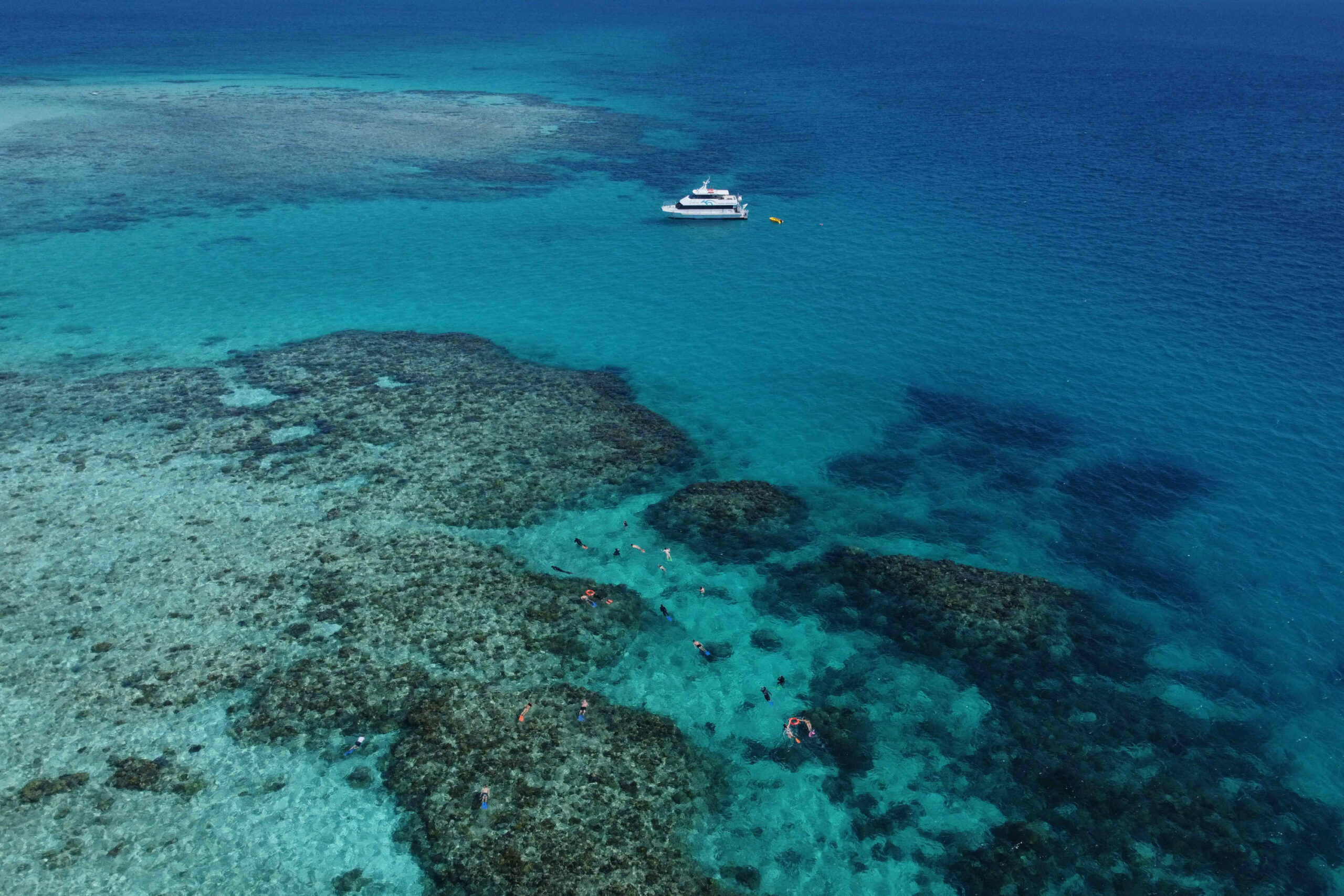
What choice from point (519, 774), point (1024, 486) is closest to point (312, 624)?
point (519, 774)

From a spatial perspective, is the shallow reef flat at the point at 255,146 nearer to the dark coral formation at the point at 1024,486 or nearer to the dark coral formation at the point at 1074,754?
the dark coral formation at the point at 1024,486

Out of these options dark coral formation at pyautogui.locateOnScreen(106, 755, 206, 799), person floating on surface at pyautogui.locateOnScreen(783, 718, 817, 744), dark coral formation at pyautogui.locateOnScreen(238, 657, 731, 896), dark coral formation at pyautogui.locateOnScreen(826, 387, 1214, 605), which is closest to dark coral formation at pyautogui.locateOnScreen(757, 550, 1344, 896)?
person floating on surface at pyautogui.locateOnScreen(783, 718, 817, 744)

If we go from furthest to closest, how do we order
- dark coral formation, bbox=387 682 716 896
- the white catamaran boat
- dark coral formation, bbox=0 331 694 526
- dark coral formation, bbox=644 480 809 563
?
the white catamaran boat → dark coral formation, bbox=0 331 694 526 → dark coral formation, bbox=644 480 809 563 → dark coral formation, bbox=387 682 716 896

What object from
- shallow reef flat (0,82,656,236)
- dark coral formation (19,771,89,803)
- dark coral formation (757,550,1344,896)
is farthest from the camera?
shallow reef flat (0,82,656,236)

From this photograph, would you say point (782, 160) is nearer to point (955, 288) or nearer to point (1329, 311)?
point (955, 288)

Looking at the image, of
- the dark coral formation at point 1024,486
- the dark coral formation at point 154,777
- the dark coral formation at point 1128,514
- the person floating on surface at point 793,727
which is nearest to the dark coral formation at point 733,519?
the dark coral formation at point 1024,486

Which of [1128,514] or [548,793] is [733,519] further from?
[1128,514]

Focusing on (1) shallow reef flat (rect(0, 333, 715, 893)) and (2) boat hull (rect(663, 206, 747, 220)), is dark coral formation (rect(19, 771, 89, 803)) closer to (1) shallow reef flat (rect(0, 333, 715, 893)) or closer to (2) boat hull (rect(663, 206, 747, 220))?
(1) shallow reef flat (rect(0, 333, 715, 893))
